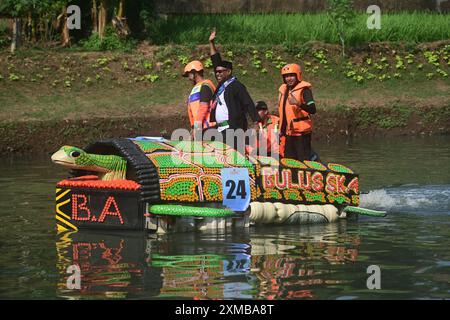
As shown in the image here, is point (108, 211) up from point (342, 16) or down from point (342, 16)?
down

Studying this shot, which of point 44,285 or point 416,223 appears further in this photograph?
point 416,223

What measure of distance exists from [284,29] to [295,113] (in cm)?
1582

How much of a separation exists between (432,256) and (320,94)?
15.1 m

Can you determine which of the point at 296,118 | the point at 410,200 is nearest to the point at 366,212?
the point at 296,118

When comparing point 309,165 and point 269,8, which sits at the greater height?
point 269,8

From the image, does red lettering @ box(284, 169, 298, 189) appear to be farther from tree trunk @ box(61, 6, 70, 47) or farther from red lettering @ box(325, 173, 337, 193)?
tree trunk @ box(61, 6, 70, 47)

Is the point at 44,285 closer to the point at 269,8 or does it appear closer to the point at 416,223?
the point at 416,223

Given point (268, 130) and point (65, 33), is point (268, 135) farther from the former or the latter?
point (65, 33)

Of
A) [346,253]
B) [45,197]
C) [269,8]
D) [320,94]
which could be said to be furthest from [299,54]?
[346,253]

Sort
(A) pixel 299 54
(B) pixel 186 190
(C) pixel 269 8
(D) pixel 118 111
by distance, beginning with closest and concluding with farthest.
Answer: (B) pixel 186 190
(D) pixel 118 111
(A) pixel 299 54
(C) pixel 269 8

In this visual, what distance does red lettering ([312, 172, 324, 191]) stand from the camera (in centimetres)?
1325

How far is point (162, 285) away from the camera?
9.98 m

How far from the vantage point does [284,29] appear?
29.5 m

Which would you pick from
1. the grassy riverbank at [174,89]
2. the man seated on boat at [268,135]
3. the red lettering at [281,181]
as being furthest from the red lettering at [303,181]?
the grassy riverbank at [174,89]
